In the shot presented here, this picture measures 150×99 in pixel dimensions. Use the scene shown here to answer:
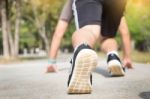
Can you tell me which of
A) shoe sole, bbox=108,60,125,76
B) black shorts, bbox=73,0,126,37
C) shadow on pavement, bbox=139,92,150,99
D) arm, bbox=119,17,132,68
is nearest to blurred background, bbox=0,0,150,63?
arm, bbox=119,17,132,68

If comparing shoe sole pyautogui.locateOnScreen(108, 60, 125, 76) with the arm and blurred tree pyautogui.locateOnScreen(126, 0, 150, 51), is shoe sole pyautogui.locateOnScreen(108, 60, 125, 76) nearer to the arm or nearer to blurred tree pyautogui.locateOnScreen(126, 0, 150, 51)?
the arm

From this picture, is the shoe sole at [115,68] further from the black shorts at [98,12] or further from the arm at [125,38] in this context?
the arm at [125,38]

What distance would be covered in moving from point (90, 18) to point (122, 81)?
1.46 meters

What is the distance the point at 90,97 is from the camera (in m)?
4.51

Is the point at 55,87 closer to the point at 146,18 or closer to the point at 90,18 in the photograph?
the point at 90,18

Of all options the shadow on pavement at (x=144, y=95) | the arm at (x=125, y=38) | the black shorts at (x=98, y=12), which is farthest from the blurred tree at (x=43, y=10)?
the shadow on pavement at (x=144, y=95)

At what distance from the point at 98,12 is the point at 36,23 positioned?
147ft

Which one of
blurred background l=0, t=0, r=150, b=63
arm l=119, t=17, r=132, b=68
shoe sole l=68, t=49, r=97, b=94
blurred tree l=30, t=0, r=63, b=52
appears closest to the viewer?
shoe sole l=68, t=49, r=97, b=94

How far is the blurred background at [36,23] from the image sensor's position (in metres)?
28.4

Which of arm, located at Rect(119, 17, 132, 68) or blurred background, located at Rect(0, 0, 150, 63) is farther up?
blurred background, located at Rect(0, 0, 150, 63)

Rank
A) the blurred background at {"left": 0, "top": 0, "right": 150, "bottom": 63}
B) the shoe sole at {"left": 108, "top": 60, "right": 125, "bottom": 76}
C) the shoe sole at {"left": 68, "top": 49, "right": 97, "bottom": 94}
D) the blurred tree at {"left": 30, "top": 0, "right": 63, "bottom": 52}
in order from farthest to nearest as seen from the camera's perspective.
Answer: the blurred tree at {"left": 30, "top": 0, "right": 63, "bottom": 52} < the blurred background at {"left": 0, "top": 0, "right": 150, "bottom": 63} < the shoe sole at {"left": 108, "top": 60, "right": 125, "bottom": 76} < the shoe sole at {"left": 68, "top": 49, "right": 97, "bottom": 94}

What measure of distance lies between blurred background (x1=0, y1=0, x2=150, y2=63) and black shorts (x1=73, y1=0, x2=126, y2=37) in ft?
27.1

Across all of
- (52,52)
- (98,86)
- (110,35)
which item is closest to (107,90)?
(98,86)

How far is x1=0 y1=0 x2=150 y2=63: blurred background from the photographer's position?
28.4 metres
